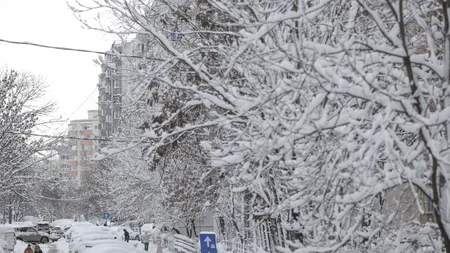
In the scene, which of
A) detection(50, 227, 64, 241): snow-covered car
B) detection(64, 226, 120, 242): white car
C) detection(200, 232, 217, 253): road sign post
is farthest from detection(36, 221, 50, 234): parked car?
detection(200, 232, 217, 253): road sign post

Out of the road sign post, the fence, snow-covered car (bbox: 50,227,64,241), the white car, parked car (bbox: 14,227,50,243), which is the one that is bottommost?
the road sign post

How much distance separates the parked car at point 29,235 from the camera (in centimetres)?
6072

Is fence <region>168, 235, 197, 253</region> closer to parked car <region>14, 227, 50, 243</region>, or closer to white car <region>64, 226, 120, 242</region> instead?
white car <region>64, 226, 120, 242</region>

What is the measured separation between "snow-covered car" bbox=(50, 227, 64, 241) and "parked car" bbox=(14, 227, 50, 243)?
4.76 meters

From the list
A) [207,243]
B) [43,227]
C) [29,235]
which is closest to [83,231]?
[29,235]

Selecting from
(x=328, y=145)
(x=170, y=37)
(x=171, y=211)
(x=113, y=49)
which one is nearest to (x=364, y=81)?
(x=328, y=145)

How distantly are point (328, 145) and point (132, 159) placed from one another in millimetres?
32788

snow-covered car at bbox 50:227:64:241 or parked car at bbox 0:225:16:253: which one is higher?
snow-covered car at bbox 50:227:64:241

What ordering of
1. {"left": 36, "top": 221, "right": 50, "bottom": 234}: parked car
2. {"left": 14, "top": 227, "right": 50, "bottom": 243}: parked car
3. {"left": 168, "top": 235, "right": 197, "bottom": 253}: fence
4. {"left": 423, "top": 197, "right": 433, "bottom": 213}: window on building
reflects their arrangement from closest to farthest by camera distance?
{"left": 423, "top": 197, "right": 433, "bottom": 213}: window on building → {"left": 168, "top": 235, "right": 197, "bottom": 253}: fence → {"left": 14, "top": 227, "right": 50, "bottom": 243}: parked car → {"left": 36, "top": 221, "right": 50, "bottom": 234}: parked car

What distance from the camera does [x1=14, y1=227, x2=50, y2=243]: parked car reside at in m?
60.7

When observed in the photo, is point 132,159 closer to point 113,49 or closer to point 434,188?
point 113,49

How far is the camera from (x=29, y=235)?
201 ft

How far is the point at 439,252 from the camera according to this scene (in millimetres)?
7383

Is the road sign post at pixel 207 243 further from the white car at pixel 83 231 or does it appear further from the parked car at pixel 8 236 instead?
the parked car at pixel 8 236
